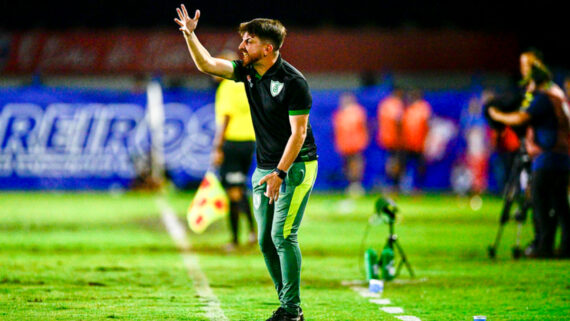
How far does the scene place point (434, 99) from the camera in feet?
83.3

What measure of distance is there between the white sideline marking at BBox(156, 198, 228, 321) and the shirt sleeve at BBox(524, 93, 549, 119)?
424 centimetres

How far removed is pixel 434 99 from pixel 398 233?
440 inches

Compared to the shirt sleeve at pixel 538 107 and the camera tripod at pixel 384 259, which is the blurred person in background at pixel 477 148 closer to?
the shirt sleeve at pixel 538 107

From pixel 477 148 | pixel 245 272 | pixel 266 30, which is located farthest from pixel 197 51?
pixel 477 148

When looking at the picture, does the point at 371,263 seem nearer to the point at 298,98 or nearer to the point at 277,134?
the point at 277,134

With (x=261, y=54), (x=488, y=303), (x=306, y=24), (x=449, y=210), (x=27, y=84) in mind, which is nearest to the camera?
(x=261, y=54)

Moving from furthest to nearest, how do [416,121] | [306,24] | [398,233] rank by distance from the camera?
[306,24], [416,121], [398,233]

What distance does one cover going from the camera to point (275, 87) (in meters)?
6.86

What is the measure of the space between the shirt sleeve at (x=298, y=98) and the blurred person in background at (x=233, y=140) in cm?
537

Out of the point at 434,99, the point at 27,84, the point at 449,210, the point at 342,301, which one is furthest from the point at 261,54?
the point at 27,84

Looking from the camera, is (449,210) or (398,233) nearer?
(398,233)

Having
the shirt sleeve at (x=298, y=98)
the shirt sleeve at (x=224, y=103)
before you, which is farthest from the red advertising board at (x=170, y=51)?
the shirt sleeve at (x=298, y=98)

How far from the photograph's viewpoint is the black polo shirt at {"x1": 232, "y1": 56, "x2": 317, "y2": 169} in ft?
22.4

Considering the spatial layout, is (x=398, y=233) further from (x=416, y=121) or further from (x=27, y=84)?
(x=27, y=84)
